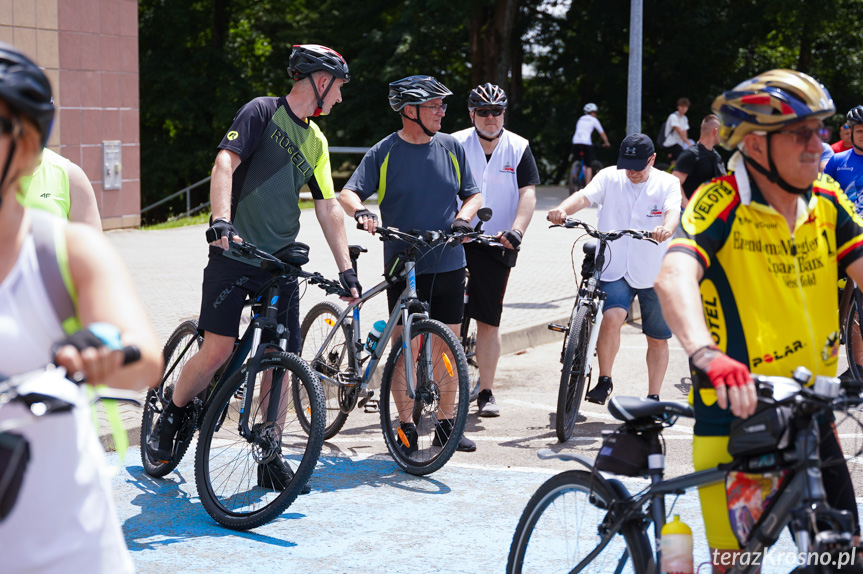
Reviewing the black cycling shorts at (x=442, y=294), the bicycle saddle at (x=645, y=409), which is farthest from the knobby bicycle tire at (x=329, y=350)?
the bicycle saddle at (x=645, y=409)

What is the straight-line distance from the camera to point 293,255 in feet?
17.9

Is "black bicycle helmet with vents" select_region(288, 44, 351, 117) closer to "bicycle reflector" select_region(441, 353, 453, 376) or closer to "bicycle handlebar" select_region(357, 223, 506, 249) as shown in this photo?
"bicycle handlebar" select_region(357, 223, 506, 249)

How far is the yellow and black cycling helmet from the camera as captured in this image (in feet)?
9.91

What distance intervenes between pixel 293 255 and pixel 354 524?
1.30 meters

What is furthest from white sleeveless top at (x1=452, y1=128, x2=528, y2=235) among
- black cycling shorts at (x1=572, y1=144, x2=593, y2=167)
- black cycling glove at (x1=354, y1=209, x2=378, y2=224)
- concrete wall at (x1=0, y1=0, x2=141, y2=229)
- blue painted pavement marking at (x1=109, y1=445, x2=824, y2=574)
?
black cycling shorts at (x1=572, y1=144, x2=593, y2=167)

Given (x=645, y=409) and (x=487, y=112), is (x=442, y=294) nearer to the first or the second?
(x=487, y=112)

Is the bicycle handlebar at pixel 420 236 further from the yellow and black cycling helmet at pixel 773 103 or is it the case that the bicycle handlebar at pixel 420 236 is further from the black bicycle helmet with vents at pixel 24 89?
the black bicycle helmet with vents at pixel 24 89

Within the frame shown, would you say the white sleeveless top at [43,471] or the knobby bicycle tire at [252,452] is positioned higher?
the white sleeveless top at [43,471]

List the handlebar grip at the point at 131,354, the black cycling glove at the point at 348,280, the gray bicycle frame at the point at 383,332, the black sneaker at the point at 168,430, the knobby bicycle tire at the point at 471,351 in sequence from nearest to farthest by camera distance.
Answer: the handlebar grip at the point at 131,354
the black sneaker at the point at 168,430
the black cycling glove at the point at 348,280
the gray bicycle frame at the point at 383,332
the knobby bicycle tire at the point at 471,351

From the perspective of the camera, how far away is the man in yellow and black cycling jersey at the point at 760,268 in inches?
120

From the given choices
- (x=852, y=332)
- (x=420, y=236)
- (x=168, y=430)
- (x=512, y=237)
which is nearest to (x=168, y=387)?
(x=168, y=430)

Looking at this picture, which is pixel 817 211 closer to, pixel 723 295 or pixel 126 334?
pixel 723 295

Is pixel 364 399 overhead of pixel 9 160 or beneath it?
beneath

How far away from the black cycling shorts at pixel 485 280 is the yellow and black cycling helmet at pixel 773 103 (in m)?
4.22
